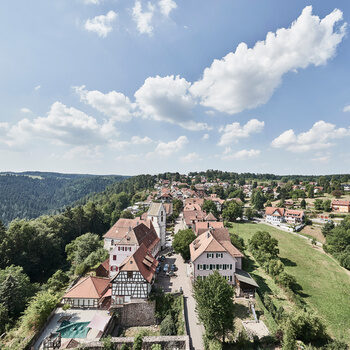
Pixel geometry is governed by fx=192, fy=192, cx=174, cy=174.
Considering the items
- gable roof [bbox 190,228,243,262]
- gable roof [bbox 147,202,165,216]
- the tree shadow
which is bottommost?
the tree shadow

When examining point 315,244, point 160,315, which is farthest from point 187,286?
point 315,244

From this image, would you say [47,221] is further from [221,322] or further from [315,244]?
[315,244]

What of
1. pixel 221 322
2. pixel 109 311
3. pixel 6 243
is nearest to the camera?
pixel 221 322

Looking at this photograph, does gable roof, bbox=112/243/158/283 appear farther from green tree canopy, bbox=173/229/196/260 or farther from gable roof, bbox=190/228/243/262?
gable roof, bbox=190/228/243/262

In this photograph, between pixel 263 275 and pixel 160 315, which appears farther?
pixel 263 275

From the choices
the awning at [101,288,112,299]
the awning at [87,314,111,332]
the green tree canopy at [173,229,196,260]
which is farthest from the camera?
the green tree canopy at [173,229,196,260]

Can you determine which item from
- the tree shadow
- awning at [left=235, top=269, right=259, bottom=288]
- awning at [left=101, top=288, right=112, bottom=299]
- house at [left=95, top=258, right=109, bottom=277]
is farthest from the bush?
the tree shadow

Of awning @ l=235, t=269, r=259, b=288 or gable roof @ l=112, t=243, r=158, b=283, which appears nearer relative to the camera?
gable roof @ l=112, t=243, r=158, b=283
